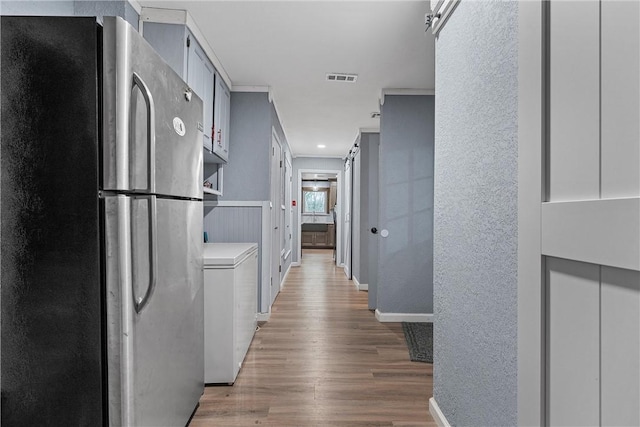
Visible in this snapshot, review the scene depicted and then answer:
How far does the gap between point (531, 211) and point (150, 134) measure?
49.2 inches

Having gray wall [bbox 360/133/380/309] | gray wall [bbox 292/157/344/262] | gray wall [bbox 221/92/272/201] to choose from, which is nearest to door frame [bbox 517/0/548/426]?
gray wall [bbox 221/92/272/201]

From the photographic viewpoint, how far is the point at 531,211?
1.01 m

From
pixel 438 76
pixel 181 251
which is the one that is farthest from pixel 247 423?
pixel 438 76

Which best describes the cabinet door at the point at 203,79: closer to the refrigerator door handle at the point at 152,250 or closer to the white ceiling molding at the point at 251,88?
the white ceiling molding at the point at 251,88

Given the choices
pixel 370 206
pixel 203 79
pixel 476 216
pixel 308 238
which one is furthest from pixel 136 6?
pixel 308 238

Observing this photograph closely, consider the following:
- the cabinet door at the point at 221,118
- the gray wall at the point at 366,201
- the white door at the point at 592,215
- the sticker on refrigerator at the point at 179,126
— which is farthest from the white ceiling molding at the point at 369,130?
the white door at the point at 592,215

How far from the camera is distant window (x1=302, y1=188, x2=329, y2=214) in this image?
41.0ft

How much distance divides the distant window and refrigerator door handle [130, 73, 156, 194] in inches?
436

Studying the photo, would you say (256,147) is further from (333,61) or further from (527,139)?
(527,139)

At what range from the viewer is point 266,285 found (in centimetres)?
383

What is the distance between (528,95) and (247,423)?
1.92 metres

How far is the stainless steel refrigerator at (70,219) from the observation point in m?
1.22

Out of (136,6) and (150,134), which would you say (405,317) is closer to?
(150,134)

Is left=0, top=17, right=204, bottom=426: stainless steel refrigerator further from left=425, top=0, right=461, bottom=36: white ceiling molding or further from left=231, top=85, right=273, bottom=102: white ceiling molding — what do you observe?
left=231, top=85, right=273, bottom=102: white ceiling molding
